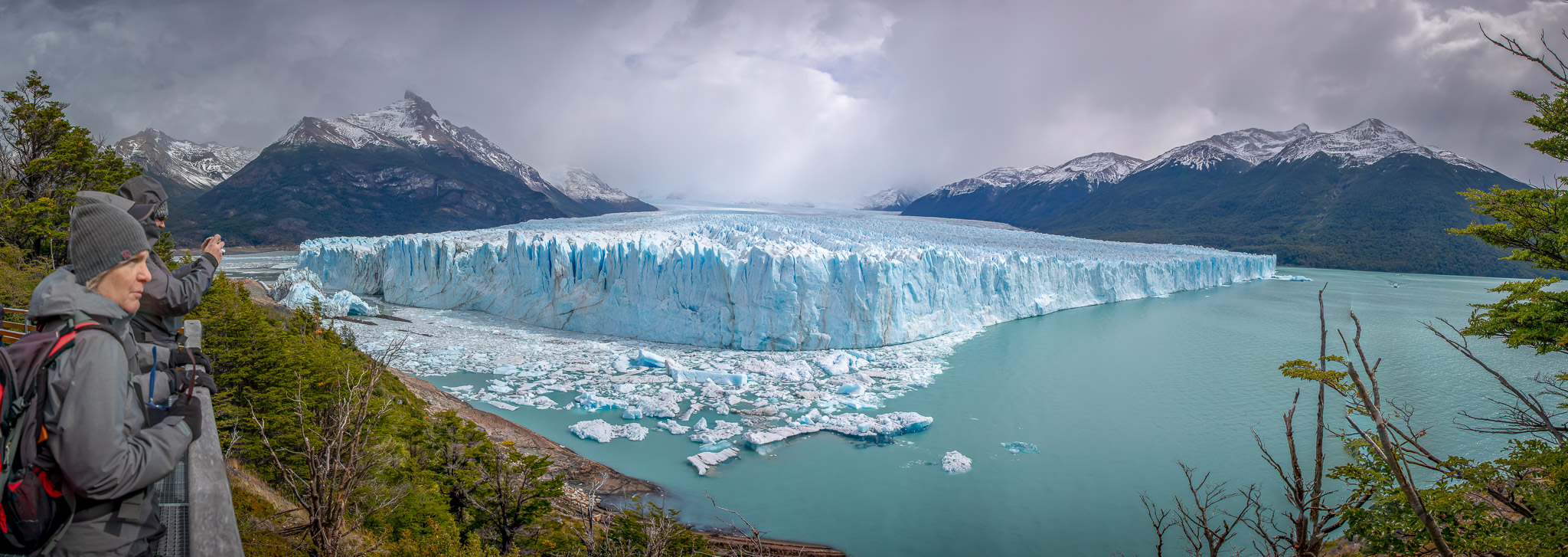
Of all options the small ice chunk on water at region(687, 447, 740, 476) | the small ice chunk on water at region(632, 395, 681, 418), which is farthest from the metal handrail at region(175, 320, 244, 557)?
the small ice chunk on water at region(632, 395, 681, 418)

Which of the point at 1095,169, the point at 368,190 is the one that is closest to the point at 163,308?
the point at 368,190

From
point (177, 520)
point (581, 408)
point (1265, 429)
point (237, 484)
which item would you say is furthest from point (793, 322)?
point (177, 520)

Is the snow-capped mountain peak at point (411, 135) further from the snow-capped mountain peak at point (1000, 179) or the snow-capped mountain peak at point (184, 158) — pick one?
the snow-capped mountain peak at point (1000, 179)

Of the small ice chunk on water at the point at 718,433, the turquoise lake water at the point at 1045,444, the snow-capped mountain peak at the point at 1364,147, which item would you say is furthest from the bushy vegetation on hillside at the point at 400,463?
the snow-capped mountain peak at the point at 1364,147

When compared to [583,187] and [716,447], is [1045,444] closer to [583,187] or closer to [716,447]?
[716,447]

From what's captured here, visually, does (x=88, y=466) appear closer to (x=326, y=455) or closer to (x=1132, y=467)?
(x=326, y=455)
